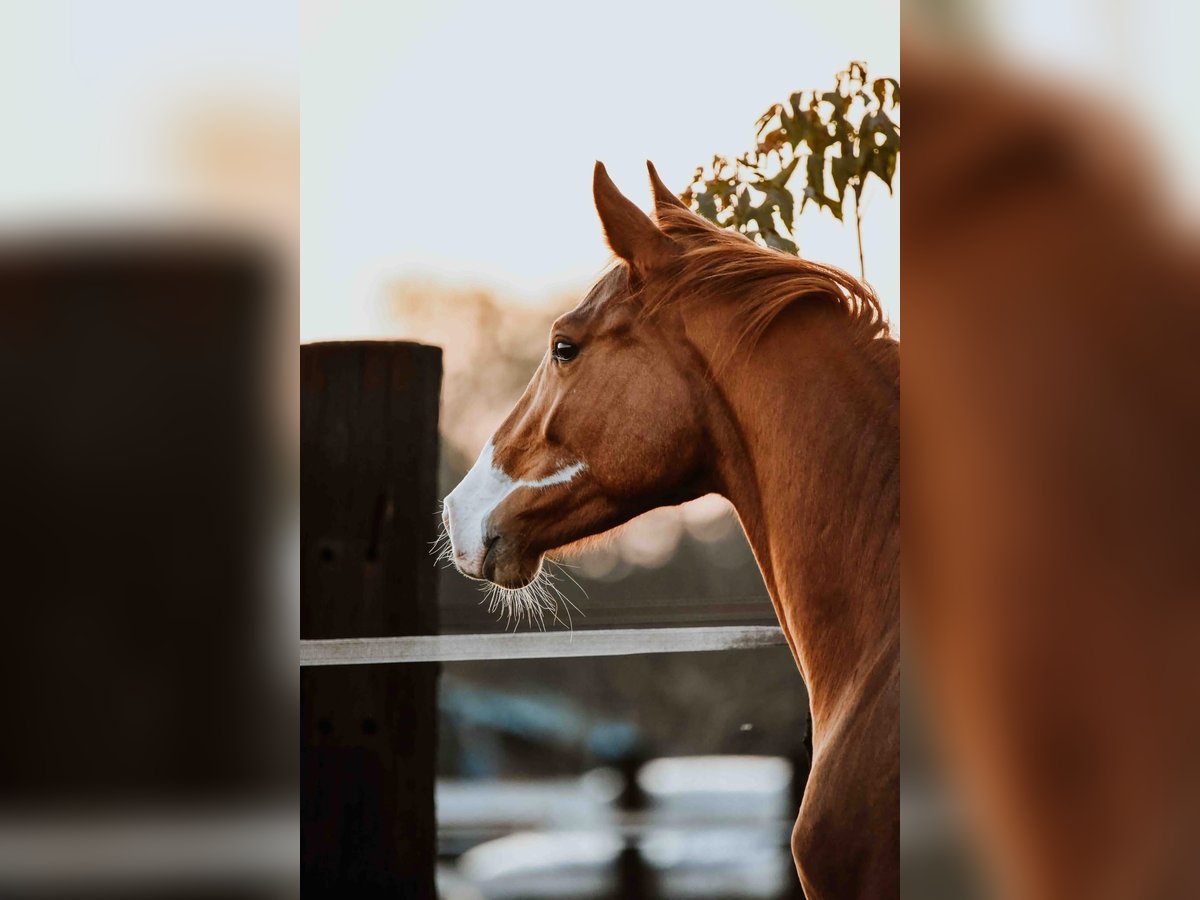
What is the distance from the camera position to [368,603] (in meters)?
2.73

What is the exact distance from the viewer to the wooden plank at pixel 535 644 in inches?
107

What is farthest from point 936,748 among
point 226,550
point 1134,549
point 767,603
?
point 226,550

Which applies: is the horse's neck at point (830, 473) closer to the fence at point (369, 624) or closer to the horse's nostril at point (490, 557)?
the horse's nostril at point (490, 557)

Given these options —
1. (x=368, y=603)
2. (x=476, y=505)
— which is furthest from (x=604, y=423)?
(x=368, y=603)

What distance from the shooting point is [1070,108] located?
1.90 m

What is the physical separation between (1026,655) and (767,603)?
906mm

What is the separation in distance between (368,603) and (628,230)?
1.04 meters

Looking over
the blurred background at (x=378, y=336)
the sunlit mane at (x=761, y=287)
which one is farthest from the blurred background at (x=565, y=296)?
the sunlit mane at (x=761, y=287)

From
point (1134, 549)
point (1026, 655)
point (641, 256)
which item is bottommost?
point (1026, 655)

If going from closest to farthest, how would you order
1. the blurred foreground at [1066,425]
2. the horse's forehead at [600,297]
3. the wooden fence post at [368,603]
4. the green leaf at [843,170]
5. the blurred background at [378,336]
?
1. the blurred foreground at [1066,425]
2. the blurred background at [378,336]
3. the horse's forehead at [600,297]
4. the wooden fence post at [368,603]
5. the green leaf at [843,170]

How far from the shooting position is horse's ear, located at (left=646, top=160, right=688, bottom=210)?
2658 mm

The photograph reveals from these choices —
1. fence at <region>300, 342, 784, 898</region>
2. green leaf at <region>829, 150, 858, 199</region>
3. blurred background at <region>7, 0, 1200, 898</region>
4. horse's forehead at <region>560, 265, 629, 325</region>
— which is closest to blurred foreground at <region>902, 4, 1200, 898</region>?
blurred background at <region>7, 0, 1200, 898</region>

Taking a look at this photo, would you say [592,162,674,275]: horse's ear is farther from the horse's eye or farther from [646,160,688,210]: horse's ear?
the horse's eye

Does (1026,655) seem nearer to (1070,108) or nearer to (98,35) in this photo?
(1070,108)
